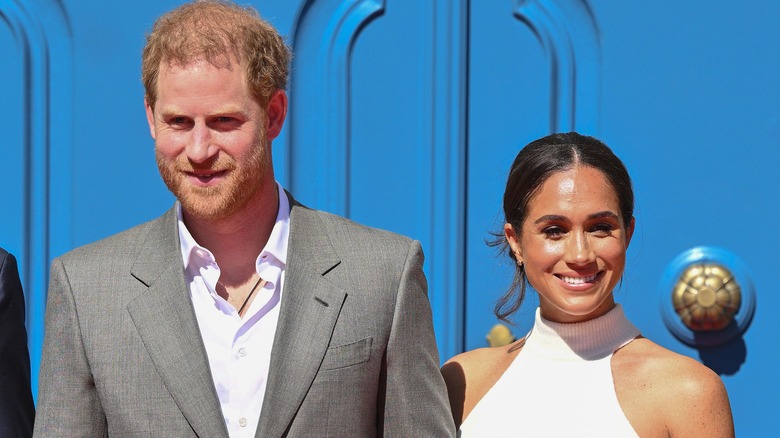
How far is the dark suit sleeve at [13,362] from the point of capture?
2.50 m

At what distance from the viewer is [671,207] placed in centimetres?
306

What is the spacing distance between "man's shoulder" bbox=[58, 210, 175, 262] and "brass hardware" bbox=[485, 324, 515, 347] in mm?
944

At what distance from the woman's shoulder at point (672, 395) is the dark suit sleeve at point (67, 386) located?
40.1 inches

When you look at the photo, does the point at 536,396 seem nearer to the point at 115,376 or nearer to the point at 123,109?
the point at 115,376

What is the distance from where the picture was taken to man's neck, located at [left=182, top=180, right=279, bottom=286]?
2473mm

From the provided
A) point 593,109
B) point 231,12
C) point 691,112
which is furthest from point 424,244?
point 231,12

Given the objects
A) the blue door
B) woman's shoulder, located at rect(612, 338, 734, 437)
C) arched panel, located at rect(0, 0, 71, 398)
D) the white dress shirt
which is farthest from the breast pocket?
arched panel, located at rect(0, 0, 71, 398)

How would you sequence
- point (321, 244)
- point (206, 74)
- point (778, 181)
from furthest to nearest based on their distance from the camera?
point (778, 181)
point (321, 244)
point (206, 74)

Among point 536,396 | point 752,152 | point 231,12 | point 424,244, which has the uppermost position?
point 231,12

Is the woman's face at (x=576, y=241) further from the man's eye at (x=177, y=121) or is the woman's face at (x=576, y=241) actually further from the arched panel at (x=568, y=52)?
the man's eye at (x=177, y=121)

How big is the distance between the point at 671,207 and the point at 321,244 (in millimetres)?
975

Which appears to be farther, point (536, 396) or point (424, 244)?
A: point (424, 244)

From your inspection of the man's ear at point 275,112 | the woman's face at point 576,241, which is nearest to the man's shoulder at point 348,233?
the man's ear at point 275,112

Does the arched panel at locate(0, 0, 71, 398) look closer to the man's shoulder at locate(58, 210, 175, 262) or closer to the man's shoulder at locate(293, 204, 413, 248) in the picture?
the man's shoulder at locate(58, 210, 175, 262)
